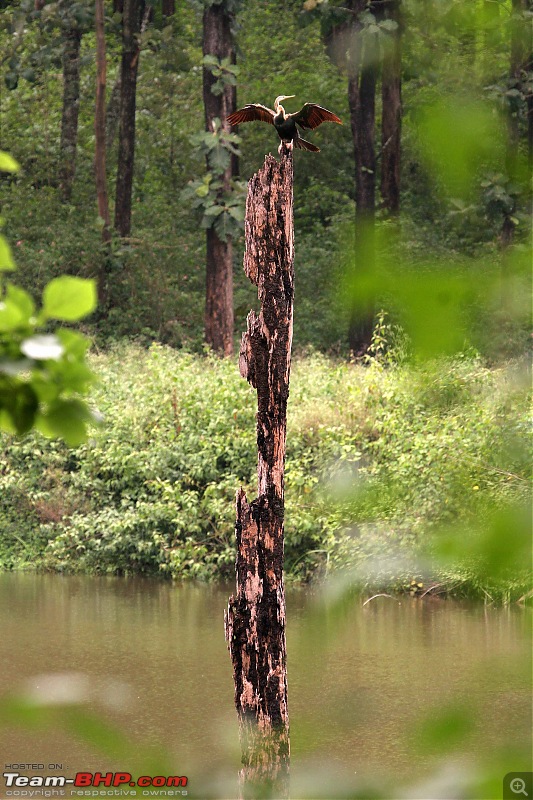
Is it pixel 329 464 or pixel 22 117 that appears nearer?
pixel 329 464

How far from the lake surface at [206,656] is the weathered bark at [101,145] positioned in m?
7.92

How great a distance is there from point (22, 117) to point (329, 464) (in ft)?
48.1

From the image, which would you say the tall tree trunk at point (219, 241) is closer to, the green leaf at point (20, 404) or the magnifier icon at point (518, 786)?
the magnifier icon at point (518, 786)

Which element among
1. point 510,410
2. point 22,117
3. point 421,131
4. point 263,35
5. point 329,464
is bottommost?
point 510,410

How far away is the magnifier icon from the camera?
3.25 ft

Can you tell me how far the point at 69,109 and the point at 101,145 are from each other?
15.0 feet

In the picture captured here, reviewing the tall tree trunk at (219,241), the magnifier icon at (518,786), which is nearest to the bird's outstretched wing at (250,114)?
the magnifier icon at (518,786)

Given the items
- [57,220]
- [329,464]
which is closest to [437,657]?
[329,464]

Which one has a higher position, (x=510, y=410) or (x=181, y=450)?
(x=181, y=450)

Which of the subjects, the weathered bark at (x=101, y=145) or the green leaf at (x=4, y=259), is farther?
the weathered bark at (x=101, y=145)

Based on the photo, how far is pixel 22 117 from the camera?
2331cm

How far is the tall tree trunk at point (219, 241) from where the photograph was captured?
15.2m

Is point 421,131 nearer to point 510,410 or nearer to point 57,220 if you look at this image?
point 510,410

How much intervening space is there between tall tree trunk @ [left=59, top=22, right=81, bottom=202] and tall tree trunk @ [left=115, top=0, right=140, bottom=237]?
201 cm
